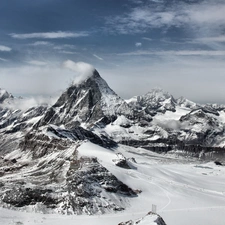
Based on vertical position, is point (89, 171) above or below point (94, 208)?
above

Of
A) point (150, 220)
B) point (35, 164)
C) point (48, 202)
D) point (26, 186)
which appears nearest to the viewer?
point (150, 220)

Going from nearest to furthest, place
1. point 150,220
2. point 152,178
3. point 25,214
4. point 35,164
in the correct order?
point 150,220 < point 25,214 < point 152,178 < point 35,164

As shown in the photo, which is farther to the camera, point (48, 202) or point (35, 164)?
point (35, 164)

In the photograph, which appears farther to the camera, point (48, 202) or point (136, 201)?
point (136, 201)

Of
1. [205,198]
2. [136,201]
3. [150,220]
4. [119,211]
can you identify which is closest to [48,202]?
[119,211]

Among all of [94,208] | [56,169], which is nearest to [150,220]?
[94,208]

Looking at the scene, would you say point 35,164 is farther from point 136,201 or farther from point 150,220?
point 150,220

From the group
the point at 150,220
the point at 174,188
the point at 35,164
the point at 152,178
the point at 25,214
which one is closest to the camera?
the point at 150,220

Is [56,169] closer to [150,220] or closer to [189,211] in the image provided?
[189,211]

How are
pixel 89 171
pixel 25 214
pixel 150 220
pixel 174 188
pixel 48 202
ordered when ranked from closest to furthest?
pixel 150 220 < pixel 25 214 < pixel 48 202 < pixel 89 171 < pixel 174 188
